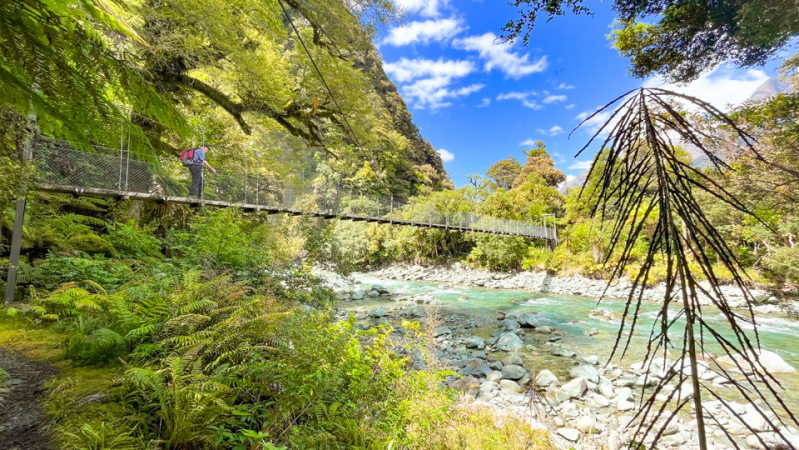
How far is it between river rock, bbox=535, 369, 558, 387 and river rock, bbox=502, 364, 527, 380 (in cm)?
23

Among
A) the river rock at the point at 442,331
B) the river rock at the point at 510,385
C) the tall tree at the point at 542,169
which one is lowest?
the river rock at the point at 442,331

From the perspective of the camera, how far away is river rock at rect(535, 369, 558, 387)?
4.02m

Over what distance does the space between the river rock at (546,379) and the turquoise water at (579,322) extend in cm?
38

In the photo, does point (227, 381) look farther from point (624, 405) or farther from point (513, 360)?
point (513, 360)

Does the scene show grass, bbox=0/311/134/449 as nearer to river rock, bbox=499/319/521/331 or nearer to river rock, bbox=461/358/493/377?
river rock, bbox=461/358/493/377

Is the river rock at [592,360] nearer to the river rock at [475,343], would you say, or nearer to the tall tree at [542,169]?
the river rock at [475,343]

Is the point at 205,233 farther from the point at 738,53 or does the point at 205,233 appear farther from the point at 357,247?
the point at 357,247

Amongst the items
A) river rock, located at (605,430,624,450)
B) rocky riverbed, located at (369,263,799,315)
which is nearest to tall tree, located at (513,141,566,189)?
rocky riverbed, located at (369,263,799,315)

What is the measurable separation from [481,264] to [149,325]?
15158 millimetres

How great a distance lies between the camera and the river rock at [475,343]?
5.54m

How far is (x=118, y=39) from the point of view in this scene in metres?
4.19

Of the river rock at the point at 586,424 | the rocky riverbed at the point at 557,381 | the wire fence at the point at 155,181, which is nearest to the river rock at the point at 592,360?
the rocky riverbed at the point at 557,381

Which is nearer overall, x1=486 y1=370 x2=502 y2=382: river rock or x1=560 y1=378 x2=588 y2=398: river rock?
x1=560 y1=378 x2=588 y2=398: river rock

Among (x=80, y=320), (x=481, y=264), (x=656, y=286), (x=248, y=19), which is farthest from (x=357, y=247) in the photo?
(x=80, y=320)
